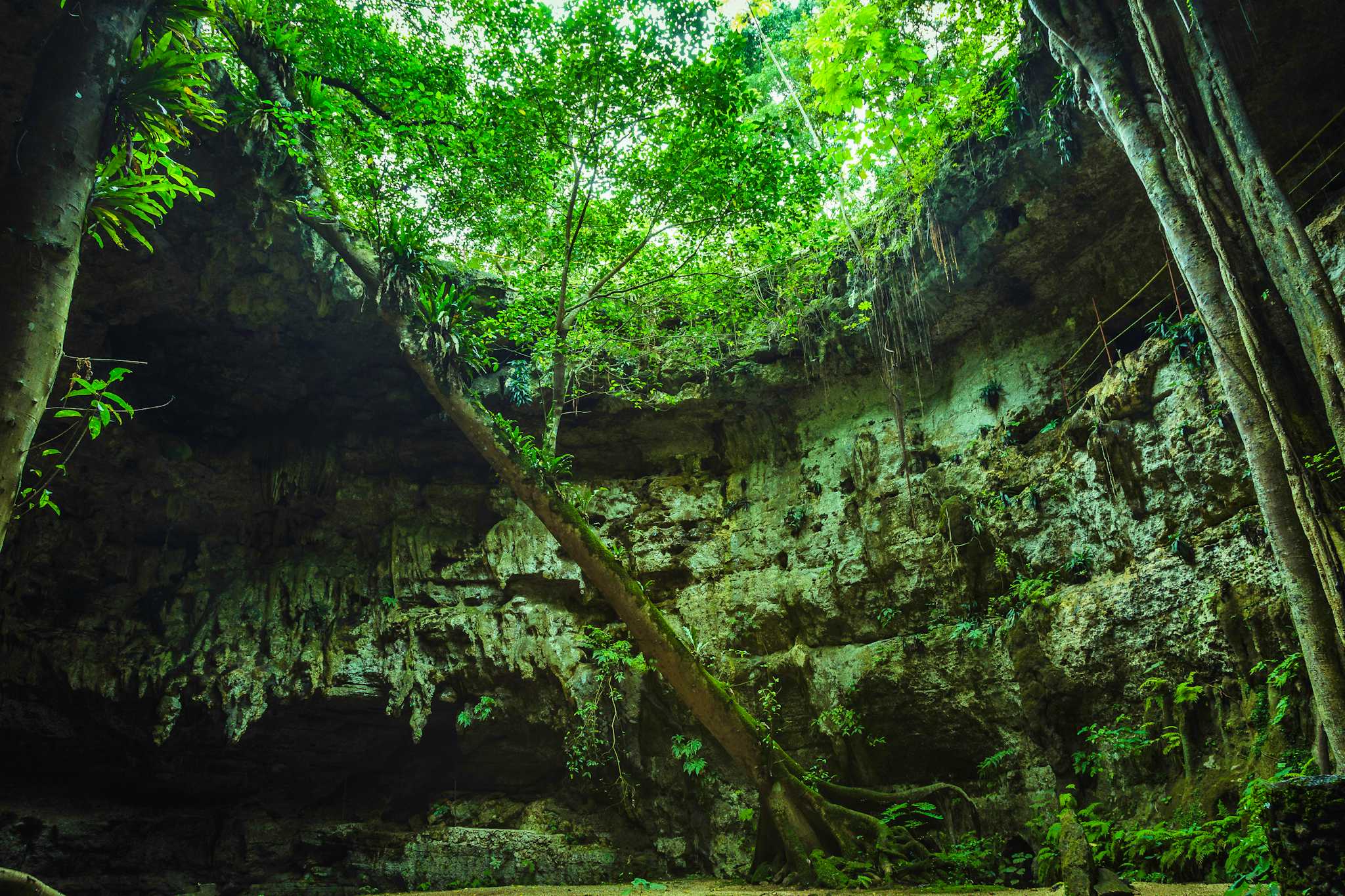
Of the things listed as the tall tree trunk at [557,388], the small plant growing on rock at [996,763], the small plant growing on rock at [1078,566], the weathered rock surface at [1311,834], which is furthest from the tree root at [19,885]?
the small plant growing on rock at [1078,566]

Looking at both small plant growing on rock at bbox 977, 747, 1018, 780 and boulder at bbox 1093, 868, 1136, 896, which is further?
small plant growing on rock at bbox 977, 747, 1018, 780

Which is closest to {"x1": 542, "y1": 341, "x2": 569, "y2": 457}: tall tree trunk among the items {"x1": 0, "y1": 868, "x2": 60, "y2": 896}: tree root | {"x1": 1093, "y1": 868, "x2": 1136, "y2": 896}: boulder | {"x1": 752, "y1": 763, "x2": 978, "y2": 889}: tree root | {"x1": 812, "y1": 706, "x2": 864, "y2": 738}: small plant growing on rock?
{"x1": 752, "y1": 763, "x2": 978, "y2": 889}: tree root

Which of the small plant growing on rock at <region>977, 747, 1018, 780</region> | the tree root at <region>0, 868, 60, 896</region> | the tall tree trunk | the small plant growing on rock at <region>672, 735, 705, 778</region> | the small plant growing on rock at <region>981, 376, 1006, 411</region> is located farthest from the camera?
the small plant growing on rock at <region>981, 376, 1006, 411</region>

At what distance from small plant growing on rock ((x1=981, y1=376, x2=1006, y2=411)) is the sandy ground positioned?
527cm

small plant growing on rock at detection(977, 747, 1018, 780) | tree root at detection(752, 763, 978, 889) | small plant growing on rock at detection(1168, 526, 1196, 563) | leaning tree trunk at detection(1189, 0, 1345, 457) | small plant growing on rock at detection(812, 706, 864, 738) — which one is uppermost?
leaning tree trunk at detection(1189, 0, 1345, 457)

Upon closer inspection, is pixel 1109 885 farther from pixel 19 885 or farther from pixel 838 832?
pixel 19 885

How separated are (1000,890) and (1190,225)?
204 inches

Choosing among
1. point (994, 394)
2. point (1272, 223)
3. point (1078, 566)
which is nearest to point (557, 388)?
point (994, 394)

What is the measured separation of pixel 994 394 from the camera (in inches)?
362

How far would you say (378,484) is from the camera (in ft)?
36.1

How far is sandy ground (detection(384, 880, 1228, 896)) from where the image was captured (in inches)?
180

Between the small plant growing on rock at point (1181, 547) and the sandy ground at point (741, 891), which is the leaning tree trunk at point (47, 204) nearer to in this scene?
the sandy ground at point (741, 891)

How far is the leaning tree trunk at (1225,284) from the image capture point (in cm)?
404

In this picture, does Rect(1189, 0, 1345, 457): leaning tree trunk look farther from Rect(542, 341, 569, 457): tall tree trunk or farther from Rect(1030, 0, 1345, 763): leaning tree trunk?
Rect(542, 341, 569, 457): tall tree trunk
